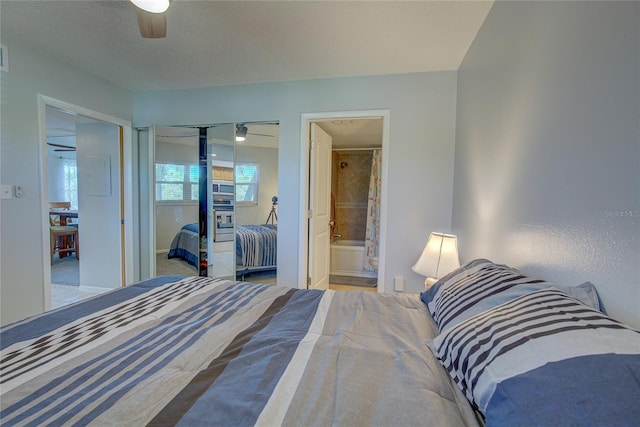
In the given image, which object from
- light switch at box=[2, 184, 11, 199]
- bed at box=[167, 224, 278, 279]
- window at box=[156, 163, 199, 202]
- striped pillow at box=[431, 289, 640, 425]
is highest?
window at box=[156, 163, 199, 202]

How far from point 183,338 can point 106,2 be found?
207 centimetres

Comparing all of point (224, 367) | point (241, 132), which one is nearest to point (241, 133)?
point (241, 132)

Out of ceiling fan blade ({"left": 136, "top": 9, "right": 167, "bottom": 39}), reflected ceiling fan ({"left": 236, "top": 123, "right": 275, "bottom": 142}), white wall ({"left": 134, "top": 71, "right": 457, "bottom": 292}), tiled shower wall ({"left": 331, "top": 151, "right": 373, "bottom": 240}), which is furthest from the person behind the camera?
tiled shower wall ({"left": 331, "top": 151, "right": 373, "bottom": 240})

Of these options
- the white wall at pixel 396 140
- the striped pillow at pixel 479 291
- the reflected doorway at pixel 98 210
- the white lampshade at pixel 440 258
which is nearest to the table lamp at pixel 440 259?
the white lampshade at pixel 440 258

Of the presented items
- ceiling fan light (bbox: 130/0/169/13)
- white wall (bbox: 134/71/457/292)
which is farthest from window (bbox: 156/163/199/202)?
ceiling fan light (bbox: 130/0/169/13)

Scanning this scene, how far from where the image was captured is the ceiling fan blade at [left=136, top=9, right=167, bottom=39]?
149 centimetres

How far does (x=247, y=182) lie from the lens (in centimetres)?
423

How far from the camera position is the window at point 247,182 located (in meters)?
4.03

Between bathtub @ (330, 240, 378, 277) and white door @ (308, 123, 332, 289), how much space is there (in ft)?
3.11

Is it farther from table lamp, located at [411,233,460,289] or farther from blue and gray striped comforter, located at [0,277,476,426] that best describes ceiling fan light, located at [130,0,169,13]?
table lamp, located at [411,233,460,289]

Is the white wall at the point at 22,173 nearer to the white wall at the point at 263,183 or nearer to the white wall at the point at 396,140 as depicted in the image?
the white wall at the point at 396,140

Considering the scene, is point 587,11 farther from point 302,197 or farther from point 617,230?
point 302,197

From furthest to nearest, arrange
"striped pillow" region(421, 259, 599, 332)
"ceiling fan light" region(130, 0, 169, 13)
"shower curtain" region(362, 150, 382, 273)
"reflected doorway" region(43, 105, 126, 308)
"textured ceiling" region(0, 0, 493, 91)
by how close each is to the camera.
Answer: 1. "shower curtain" region(362, 150, 382, 273)
2. "reflected doorway" region(43, 105, 126, 308)
3. "textured ceiling" region(0, 0, 493, 91)
4. "ceiling fan light" region(130, 0, 169, 13)
5. "striped pillow" region(421, 259, 599, 332)

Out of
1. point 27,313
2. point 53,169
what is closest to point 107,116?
point 27,313
